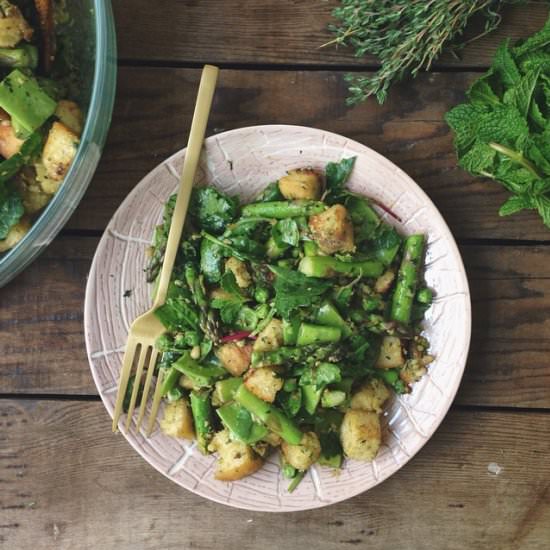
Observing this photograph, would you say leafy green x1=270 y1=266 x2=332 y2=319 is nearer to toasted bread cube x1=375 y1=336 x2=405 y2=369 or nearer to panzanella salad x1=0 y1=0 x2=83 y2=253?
toasted bread cube x1=375 y1=336 x2=405 y2=369

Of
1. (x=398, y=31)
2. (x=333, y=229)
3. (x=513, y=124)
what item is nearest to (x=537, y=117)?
(x=513, y=124)

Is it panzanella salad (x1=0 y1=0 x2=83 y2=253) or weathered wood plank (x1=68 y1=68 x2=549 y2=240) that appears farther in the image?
weathered wood plank (x1=68 y1=68 x2=549 y2=240)

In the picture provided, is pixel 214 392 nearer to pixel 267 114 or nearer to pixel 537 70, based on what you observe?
pixel 267 114

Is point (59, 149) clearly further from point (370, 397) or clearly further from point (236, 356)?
point (370, 397)

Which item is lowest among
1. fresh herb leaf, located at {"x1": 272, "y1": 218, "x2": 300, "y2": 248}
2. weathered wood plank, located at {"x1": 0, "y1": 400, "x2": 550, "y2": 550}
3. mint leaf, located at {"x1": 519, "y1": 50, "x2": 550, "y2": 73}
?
weathered wood plank, located at {"x1": 0, "y1": 400, "x2": 550, "y2": 550}

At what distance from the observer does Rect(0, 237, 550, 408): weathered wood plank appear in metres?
1.74

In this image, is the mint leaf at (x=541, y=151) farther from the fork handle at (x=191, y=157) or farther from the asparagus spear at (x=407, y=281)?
the fork handle at (x=191, y=157)

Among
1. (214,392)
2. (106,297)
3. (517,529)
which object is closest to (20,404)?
(106,297)

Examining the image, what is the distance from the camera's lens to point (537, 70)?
4.92 ft

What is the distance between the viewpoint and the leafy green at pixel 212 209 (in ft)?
5.24

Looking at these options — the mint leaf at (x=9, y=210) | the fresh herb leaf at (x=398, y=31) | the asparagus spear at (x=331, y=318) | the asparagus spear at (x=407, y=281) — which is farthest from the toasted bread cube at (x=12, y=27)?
the asparagus spear at (x=407, y=281)

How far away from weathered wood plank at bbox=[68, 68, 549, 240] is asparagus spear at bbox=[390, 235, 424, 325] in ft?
0.59

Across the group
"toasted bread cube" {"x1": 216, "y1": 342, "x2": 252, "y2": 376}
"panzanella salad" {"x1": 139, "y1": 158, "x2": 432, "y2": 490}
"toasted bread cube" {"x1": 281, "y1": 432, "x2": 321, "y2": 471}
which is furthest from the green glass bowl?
"toasted bread cube" {"x1": 281, "y1": 432, "x2": 321, "y2": 471}

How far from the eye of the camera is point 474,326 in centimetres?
175
